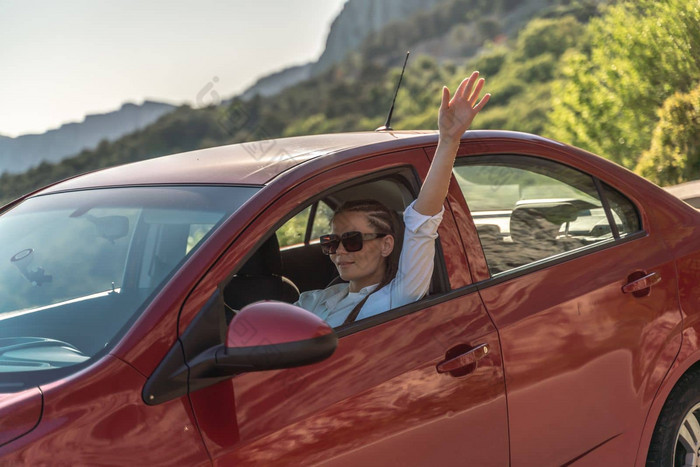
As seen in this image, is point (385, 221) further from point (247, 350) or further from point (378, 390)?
point (247, 350)

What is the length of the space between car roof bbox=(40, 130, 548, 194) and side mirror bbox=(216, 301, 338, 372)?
0.56 meters

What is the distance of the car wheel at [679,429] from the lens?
322 centimetres

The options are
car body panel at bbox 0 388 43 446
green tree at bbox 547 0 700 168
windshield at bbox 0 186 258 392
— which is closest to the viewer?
car body panel at bbox 0 388 43 446

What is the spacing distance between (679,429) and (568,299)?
0.83 metres

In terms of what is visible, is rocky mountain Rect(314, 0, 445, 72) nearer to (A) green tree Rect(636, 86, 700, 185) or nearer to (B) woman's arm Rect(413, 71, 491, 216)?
(A) green tree Rect(636, 86, 700, 185)

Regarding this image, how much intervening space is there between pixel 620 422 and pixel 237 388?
1561 millimetres

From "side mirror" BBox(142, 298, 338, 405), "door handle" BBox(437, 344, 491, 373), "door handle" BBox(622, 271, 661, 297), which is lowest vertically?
"door handle" BBox(437, 344, 491, 373)

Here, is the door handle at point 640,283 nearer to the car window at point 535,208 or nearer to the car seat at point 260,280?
the car window at point 535,208

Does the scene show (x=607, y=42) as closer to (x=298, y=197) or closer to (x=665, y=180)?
(x=665, y=180)

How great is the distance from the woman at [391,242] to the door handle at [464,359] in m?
0.24

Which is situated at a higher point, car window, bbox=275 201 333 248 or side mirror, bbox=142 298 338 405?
car window, bbox=275 201 333 248

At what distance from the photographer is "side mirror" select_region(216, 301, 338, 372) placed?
1.89 metres

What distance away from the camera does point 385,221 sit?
3.05 metres

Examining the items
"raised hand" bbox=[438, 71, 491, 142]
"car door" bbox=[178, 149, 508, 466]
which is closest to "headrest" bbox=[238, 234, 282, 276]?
"car door" bbox=[178, 149, 508, 466]
